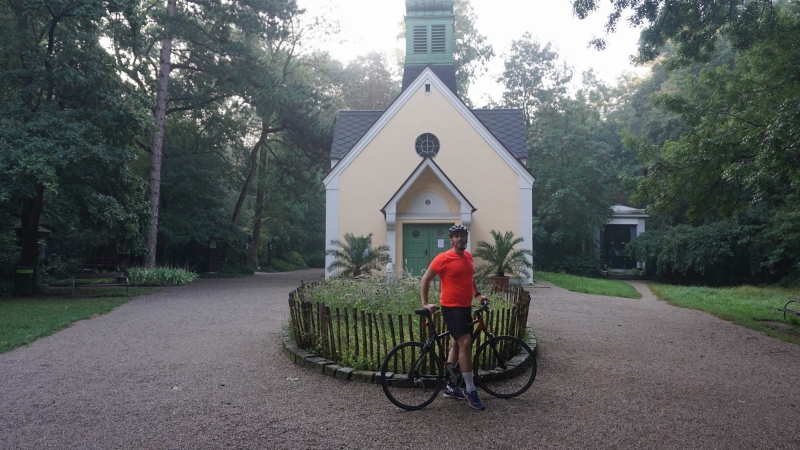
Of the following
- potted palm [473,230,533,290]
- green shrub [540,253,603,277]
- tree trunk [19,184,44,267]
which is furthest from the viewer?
green shrub [540,253,603,277]

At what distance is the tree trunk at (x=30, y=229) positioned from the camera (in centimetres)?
1619

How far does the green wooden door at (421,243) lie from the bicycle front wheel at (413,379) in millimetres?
13430

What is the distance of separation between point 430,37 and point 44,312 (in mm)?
17870

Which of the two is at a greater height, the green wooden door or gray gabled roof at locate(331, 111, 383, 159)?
gray gabled roof at locate(331, 111, 383, 159)

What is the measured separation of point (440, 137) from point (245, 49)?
900cm

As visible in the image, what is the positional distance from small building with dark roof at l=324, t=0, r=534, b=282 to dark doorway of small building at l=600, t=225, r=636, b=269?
14931 mm

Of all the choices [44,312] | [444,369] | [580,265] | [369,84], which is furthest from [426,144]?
[369,84]

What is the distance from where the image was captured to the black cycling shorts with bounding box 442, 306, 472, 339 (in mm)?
5426

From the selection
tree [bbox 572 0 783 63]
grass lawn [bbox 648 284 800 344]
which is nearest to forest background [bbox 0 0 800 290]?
tree [bbox 572 0 783 63]

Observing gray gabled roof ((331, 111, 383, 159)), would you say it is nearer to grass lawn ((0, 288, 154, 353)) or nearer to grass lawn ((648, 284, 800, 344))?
grass lawn ((0, 288, 154, 353))

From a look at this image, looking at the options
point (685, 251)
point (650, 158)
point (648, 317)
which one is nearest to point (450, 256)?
point (648, 317)

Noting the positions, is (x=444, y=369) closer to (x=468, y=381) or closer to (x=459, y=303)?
(x=468, y=381)

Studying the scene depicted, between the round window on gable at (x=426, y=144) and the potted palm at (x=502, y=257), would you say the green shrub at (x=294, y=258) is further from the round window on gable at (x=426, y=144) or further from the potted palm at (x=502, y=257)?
the potted palm at (x=502, y=257)

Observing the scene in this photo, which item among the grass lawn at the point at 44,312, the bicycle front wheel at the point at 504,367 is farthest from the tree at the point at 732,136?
the grass lawn at the point at 44,312
